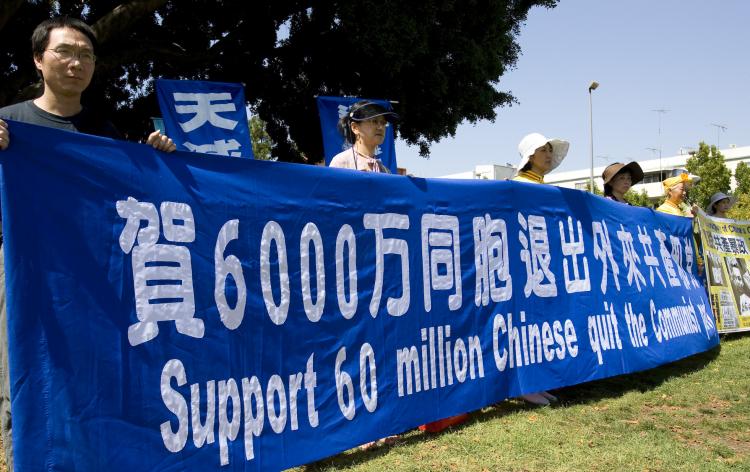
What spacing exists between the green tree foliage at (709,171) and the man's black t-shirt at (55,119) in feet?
145

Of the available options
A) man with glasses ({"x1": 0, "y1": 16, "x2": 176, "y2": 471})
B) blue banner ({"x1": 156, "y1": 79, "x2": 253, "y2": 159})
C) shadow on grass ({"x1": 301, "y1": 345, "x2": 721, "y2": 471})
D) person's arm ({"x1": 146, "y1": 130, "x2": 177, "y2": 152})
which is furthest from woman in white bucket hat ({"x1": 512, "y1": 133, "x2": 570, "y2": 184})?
blue banner ({"x1": 156, "y1": 79, "x2": 253, "y2": 159})

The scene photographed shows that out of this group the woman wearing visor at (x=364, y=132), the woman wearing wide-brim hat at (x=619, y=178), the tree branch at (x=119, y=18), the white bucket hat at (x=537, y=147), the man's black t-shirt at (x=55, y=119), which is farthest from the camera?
the tree branch at (x=119, y=18)

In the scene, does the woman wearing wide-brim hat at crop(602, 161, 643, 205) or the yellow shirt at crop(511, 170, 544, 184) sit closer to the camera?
the yellow shirt at crop(511, 170, 544, 184)

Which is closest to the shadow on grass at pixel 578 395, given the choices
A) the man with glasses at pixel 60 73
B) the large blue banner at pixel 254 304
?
the large blue banner at pixel 254 304

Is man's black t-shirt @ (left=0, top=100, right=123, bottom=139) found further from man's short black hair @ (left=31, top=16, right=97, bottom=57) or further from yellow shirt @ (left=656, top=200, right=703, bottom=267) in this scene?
yellow shirt @ (left=656, top=200, right=703, bottom=267)

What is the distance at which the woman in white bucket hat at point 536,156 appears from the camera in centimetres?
477

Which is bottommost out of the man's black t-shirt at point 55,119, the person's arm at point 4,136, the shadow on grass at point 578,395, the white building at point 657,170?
the shadow on grass at point 578,395

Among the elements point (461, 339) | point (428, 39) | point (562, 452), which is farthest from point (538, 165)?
point (428, 39)

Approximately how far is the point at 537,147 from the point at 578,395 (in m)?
1.87

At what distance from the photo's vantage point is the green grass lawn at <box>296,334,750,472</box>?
3.14m

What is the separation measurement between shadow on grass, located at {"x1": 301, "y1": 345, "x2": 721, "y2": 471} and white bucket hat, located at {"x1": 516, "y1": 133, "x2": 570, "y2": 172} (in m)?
1.74

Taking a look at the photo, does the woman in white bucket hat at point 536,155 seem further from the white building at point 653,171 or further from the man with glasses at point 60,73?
the white building at point 653,171

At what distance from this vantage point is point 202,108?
25.1 ft

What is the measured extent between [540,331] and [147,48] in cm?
901
